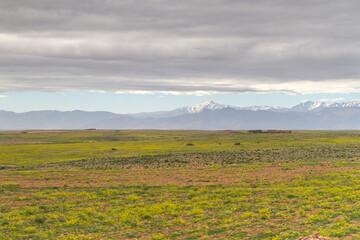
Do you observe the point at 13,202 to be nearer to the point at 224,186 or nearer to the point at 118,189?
the point at 118,189

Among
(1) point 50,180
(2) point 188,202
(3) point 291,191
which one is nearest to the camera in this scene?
(2) point 188,202

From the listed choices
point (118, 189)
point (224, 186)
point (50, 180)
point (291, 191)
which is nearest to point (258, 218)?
point (291, 191)

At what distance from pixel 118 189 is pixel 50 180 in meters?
12.7

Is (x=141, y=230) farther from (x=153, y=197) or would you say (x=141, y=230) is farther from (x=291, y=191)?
(x=291, y=191)

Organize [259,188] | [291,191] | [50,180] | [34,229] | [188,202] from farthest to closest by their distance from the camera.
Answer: [50,180] < [259,188] < [291,191] < [188,202] < [34,229]

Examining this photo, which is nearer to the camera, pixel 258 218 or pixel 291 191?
pixel 258 218

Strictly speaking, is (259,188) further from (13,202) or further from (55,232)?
(13,202)

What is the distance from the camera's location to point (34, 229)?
24500mm

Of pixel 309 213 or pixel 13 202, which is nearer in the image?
pixel 309 213

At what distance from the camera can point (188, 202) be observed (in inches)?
1246

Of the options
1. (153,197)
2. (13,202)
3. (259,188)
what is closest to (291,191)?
(259,188)

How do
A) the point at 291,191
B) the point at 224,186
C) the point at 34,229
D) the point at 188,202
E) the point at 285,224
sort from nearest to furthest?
the point at 285,224
the point at 34,229
the point at 188,202
the point at 291,191
the point at 224,186

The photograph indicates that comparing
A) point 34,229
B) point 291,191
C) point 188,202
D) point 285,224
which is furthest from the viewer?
point 291,191

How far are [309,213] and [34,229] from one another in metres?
20.0
